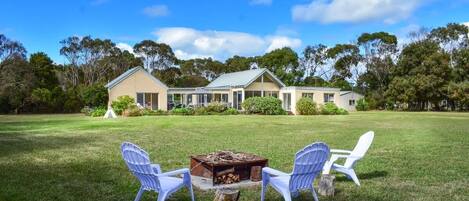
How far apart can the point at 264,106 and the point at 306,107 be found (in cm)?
341

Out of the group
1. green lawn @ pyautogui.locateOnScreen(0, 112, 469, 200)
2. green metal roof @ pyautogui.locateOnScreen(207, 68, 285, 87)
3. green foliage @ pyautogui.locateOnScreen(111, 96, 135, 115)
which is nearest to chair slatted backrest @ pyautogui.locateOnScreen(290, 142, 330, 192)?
green lawn @ pyautogui.locateOnScreen(0, 112, 469, 200)

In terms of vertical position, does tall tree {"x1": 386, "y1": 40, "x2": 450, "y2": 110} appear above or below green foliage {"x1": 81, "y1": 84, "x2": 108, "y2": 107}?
above

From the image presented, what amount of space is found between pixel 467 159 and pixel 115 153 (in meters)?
8.08

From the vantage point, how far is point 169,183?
5.48m

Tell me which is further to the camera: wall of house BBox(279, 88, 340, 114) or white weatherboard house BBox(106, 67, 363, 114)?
wall of house BBox(279, 88, 340, 114)

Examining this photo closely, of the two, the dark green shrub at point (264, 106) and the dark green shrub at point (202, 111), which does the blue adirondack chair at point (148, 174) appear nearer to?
the dark green shrub at point (202, 111)

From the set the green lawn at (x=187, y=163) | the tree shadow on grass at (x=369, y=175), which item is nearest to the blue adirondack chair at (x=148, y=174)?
the green lawn at (x=187, y=163)

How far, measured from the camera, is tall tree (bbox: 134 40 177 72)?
2309 inches

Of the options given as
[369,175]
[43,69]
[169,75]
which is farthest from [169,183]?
[169,75]

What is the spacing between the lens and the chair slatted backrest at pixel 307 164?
5.34 m

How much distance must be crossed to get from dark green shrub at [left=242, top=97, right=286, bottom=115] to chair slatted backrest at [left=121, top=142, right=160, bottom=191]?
2697 cm

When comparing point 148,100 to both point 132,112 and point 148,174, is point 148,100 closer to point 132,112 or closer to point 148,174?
point 132,112

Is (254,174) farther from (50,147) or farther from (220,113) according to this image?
(220,113)

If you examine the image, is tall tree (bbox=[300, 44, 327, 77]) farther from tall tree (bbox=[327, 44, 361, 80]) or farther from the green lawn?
the green lawn
